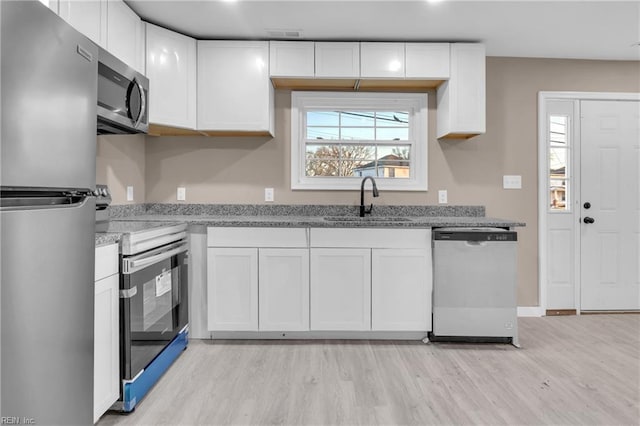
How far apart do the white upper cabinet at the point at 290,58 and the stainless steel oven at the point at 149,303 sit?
1.42m

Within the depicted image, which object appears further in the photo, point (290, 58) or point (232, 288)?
point (290, 58)

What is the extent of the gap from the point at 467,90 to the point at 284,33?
1.50m

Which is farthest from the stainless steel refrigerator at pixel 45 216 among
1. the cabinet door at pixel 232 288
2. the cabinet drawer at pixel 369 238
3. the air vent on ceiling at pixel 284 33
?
the air vent on ceiling at pixel 284 33

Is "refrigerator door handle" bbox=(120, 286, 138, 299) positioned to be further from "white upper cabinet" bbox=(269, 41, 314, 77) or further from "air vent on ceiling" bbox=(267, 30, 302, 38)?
"air vent on ceiling" bbox=(267, 30, 302, 38)

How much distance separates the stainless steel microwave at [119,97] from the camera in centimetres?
175

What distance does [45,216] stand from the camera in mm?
1090

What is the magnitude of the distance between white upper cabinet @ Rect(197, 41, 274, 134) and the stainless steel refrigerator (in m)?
1.60

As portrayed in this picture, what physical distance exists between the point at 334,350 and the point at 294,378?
47 cm

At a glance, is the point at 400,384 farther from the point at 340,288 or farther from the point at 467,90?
the point at 467,90

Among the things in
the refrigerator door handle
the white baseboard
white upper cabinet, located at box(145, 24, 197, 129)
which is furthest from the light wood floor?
white upper cabinet, located at box(145, 24, 197, 129)

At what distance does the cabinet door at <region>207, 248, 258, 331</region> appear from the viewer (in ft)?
8.86

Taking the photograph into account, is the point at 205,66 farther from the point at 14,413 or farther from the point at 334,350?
the point at 14,413

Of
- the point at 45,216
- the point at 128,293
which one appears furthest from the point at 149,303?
the point at 45,216

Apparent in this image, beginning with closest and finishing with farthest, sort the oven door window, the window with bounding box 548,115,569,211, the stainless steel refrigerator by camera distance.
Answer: the stainless steel refrigerator < the oven door window < the window with bounding box 548,115,569,211
